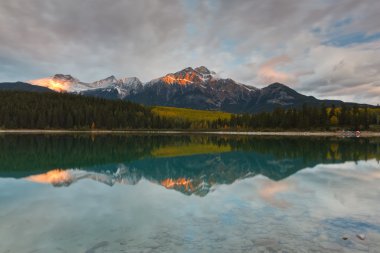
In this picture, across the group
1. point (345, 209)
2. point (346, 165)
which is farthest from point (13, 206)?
point (346, 165)

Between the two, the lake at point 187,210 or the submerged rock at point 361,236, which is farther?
the submerged rock at point 361,236

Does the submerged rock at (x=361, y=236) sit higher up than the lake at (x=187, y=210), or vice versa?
the submerged rock at (x=361, y=236)

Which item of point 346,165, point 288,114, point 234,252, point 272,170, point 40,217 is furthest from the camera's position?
point 288,114

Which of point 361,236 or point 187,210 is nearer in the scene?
point 361,236

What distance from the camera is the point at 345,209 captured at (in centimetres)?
2409

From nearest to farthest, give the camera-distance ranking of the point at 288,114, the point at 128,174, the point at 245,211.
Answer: the point at 245,211 → the point at 128,174 → the point at 288,114

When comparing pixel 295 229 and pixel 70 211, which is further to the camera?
pixel 70 211

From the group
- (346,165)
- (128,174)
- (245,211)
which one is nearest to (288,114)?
(346,165)

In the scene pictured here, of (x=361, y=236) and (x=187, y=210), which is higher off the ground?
(x=361, y=236)

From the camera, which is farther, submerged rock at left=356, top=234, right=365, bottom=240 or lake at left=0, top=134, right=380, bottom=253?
submerged rock at left=356, top=234, right=365, bottom=240

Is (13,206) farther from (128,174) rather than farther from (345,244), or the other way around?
(345,244)

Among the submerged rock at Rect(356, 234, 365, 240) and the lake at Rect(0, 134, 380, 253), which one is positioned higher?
the submerged rock at Rect(356, 234, 365, 240)

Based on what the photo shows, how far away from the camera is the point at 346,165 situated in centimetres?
5272

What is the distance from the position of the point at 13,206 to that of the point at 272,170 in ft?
106
